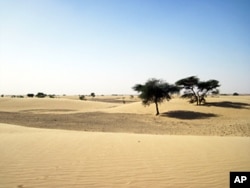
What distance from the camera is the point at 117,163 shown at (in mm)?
7109

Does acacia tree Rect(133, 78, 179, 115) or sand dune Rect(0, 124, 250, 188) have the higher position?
acacia tree Rect(133, 78, 179, 115)

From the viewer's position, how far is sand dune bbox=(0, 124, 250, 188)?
570 centimetres

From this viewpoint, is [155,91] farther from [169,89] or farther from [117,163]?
[117,163]

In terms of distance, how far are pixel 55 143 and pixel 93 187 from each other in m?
5.01

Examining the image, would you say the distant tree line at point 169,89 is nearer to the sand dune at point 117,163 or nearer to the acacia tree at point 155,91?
the acacia tree at point 155,91

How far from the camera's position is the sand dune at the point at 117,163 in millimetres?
5703

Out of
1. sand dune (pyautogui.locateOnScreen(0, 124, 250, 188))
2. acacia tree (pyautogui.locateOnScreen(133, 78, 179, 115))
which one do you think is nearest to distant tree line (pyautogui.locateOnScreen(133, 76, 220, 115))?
acacia tree (pyautogui.locateOnScreen(133, 78, 179, 115))

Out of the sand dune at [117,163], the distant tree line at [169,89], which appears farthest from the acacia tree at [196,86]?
the sand dune at [117,163]

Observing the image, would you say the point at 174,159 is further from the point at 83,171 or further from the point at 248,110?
the point at 248,110

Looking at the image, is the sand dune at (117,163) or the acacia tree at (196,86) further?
the acacia tree at (196,86)

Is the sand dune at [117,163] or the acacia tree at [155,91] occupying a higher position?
the acacia tree at [155,91]

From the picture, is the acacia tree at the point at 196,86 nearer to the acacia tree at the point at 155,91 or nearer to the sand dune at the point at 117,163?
the acacia tree at the point at 155,91

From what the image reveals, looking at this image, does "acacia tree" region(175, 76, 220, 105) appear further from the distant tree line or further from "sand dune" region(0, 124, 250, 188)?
"sand dune" region(0, 124, 250, 188)

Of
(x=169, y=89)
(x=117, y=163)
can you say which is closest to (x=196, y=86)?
(x=169, y=89)
